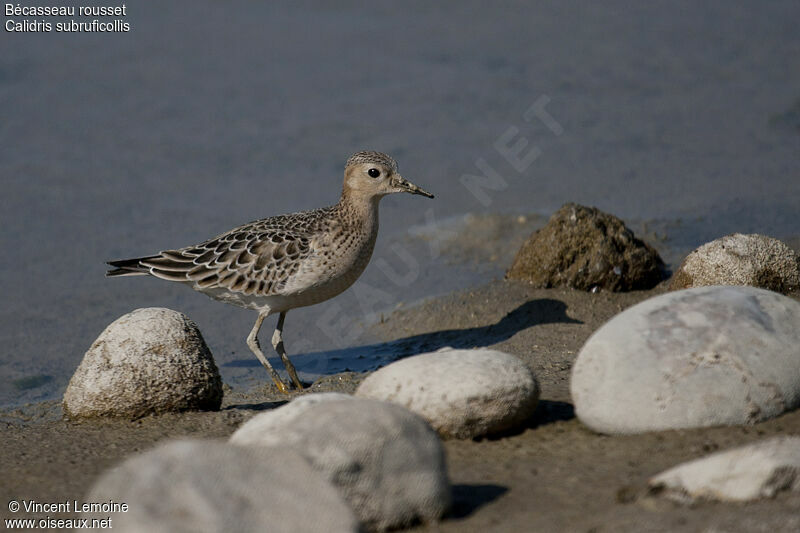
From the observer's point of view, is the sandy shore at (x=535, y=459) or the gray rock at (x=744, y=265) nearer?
the sandy shore at (x=535, y=459)

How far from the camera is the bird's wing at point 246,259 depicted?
827cm

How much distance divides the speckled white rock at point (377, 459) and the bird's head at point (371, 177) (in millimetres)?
4457

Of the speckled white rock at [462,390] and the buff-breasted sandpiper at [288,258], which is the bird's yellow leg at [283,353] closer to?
the buff-breasted sandpiper at [288,258]

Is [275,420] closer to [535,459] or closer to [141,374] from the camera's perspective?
[535,459]

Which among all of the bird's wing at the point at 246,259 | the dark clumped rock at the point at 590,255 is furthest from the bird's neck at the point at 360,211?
the dark clumped rock at the point at 590,255

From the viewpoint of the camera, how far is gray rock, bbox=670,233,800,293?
26.4 feet

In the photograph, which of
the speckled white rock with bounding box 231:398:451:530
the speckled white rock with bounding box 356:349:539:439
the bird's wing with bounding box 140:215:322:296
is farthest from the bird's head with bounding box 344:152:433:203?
the speckled white rock with bounding box 231:398:451:530

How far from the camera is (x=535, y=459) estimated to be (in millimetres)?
5195

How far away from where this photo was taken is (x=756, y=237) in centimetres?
823

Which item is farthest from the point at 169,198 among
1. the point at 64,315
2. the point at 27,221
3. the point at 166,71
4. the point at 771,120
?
the point at 771,120

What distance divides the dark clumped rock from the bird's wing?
93.6 inches

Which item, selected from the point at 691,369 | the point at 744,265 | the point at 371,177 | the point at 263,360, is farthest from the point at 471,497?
the point at 371,177

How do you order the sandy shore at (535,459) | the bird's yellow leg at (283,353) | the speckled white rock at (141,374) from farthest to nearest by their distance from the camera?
the bird's yellow leg at (283,353) → the speckled white rock at (141,374) → the sandy shore at (535,459)

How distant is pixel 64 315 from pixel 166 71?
607 cm
